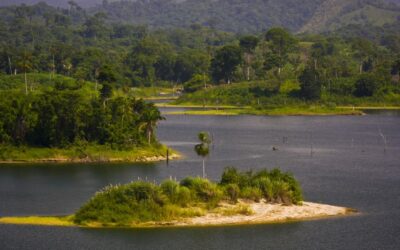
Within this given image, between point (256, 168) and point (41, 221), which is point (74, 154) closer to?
point (256, 168)

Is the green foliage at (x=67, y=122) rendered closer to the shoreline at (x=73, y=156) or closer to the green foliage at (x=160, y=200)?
the shoreline at (x=73, y=156)

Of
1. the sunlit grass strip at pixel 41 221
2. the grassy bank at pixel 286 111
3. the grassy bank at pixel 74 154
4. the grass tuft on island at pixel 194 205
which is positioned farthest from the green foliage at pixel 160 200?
the grassy bank at pixel 286 111

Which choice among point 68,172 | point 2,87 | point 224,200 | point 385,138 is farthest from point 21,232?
point 2,87

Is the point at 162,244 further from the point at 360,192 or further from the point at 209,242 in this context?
the point at 360,192

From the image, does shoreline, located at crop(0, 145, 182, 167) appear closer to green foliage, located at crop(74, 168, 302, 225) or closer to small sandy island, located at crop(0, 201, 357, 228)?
small sandy island, located at crop(0, 201, 357, 228)

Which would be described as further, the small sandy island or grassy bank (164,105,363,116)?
grassy bank (164,105,363,116)

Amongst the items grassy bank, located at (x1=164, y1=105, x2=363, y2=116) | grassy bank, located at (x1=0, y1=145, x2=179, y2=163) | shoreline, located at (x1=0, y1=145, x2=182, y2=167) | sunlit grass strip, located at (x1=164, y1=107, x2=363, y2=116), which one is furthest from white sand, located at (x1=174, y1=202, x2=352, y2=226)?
grassy bank, located at (x1=164, y1=105, x2=363, y2=116)
